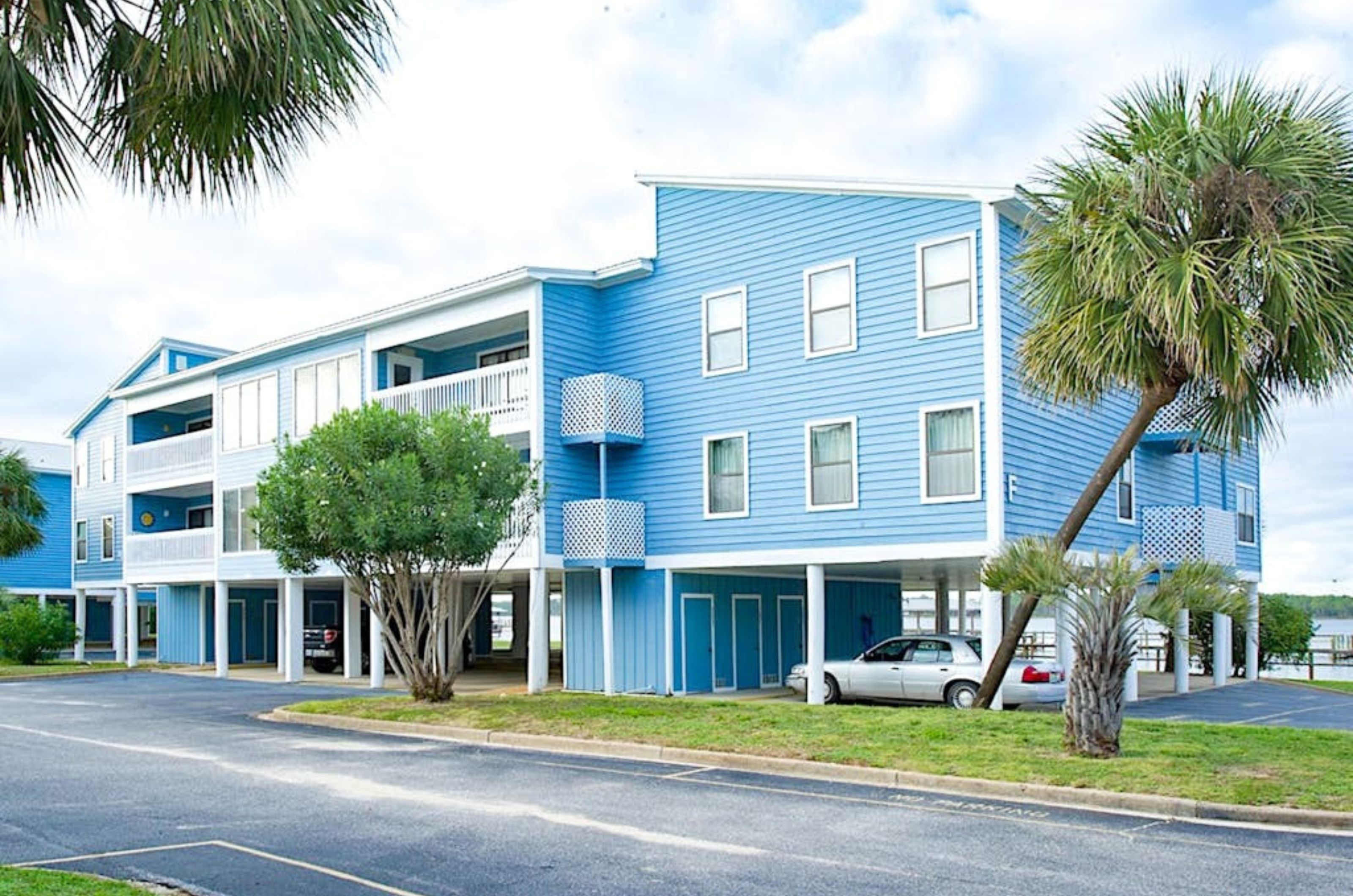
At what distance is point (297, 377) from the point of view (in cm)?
3153

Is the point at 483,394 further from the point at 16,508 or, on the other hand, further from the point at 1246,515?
the point at 16,508

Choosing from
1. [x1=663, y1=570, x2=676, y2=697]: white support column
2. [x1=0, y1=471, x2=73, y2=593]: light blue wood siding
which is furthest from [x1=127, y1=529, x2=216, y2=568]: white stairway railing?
[x1=663, y1=570, x2=676, y2=697]: white support column

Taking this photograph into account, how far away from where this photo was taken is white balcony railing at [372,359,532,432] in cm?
2569

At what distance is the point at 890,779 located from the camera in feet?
44.1

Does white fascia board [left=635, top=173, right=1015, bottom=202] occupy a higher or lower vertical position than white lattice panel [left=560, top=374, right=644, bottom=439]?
higher

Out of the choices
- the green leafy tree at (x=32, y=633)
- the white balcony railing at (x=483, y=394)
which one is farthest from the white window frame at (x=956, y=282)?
the green leafy tree at (x=32, y=633)

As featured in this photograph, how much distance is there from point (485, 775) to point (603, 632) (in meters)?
11.2

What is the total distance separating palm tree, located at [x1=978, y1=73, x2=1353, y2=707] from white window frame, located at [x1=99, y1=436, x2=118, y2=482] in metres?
35.0

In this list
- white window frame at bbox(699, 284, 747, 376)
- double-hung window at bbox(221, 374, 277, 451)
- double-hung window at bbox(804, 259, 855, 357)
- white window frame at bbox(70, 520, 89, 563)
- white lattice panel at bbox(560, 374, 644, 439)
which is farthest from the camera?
white window frame at bbox(70, 520, 89, 563)

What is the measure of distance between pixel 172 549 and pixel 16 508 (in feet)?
20.0

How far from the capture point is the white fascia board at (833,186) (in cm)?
2088

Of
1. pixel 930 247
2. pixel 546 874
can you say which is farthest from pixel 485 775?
pixel 930 247

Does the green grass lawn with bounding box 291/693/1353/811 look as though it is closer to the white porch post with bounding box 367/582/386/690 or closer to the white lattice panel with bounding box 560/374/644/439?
the white lattice panel with bounding box 560/374/644/439

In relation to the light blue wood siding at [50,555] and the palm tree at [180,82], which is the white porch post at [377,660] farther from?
the light blue wood siding at [50,555]
